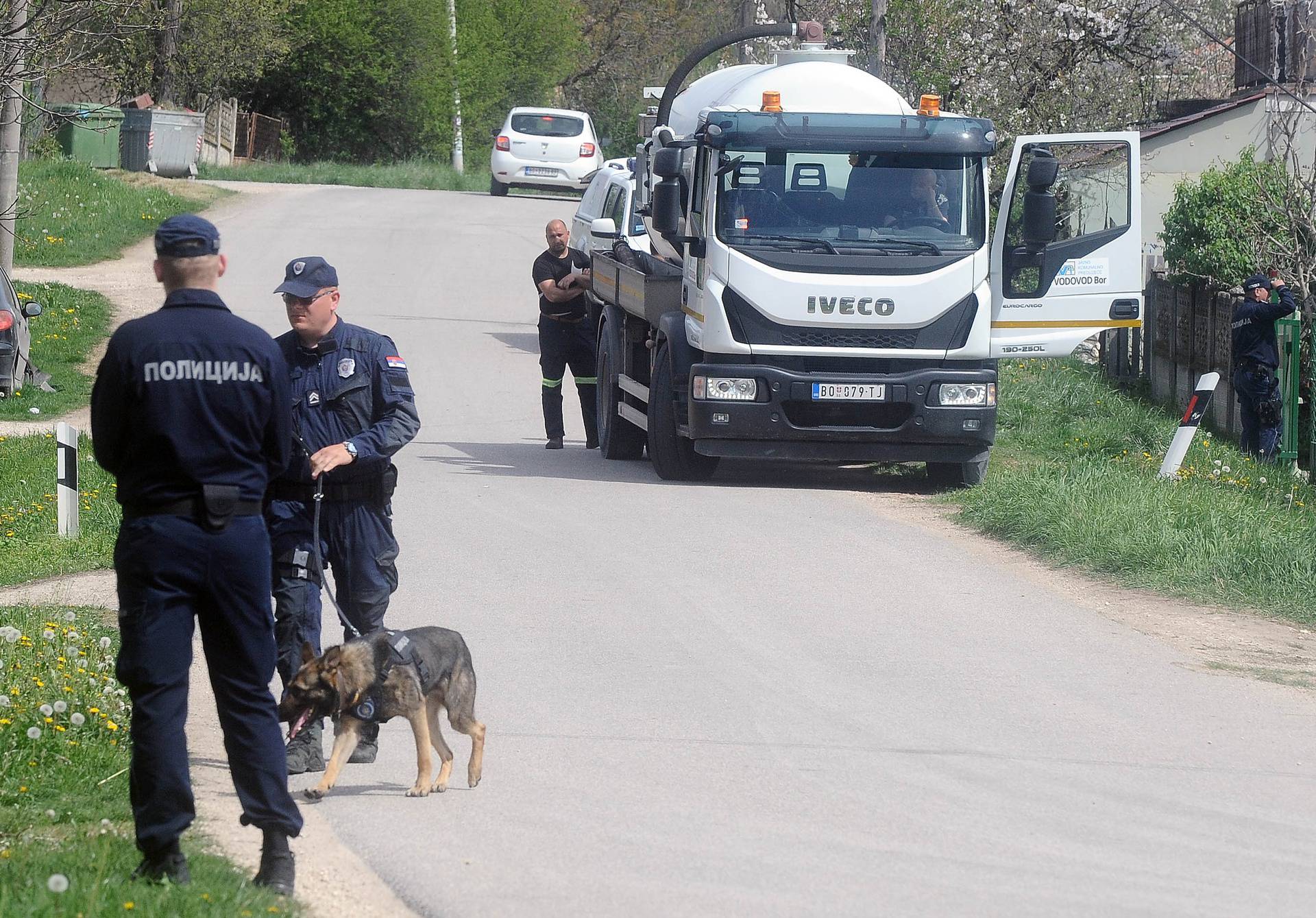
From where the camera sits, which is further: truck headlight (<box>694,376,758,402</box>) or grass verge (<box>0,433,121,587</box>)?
truck headlight (<box>694,376,758,402</box>)

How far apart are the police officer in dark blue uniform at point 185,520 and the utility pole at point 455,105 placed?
45.6 m

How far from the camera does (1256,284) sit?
619 inches

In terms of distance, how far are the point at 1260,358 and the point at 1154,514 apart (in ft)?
16.7

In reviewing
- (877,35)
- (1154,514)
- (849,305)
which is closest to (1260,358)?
(849,305)

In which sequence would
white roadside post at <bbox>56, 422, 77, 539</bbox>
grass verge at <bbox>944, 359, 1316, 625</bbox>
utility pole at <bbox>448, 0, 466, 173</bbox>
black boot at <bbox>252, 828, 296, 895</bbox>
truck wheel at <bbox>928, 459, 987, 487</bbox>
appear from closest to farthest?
black boot at <bbox>252, 828, 296, 895</bbox> → grass verge at <bbox>944, 359, 1316, 625</bbox> → white roadside post at <bbox>56, 422, 77, 539</bbox> → truck wheel at <bbox>928, 459, 987, 487</bbox> → utility pole at <bbox>448, 0, 466, 173</bbox>

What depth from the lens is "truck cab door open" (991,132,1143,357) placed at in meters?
12.6

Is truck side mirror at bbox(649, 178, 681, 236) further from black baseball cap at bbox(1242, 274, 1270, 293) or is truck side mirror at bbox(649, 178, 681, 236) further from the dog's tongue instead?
the dog's tongue

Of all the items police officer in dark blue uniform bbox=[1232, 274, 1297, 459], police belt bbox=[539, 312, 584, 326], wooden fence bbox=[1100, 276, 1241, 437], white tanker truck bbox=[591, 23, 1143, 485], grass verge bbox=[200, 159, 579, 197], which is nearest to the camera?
white tanker truck bbox=[591, 23, 1143, 485]

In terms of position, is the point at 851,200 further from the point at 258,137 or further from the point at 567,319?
the point at 258,137

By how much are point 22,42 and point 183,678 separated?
789cm

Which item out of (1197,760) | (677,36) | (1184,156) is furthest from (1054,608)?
(677,36)

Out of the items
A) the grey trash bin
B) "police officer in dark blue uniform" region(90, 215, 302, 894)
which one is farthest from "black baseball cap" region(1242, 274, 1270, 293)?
the grey trash bin

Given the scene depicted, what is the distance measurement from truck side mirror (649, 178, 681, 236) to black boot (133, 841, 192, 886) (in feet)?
29.3

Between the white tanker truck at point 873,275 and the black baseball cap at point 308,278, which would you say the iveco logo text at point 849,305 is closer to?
the white tanker truck at point 873,275
